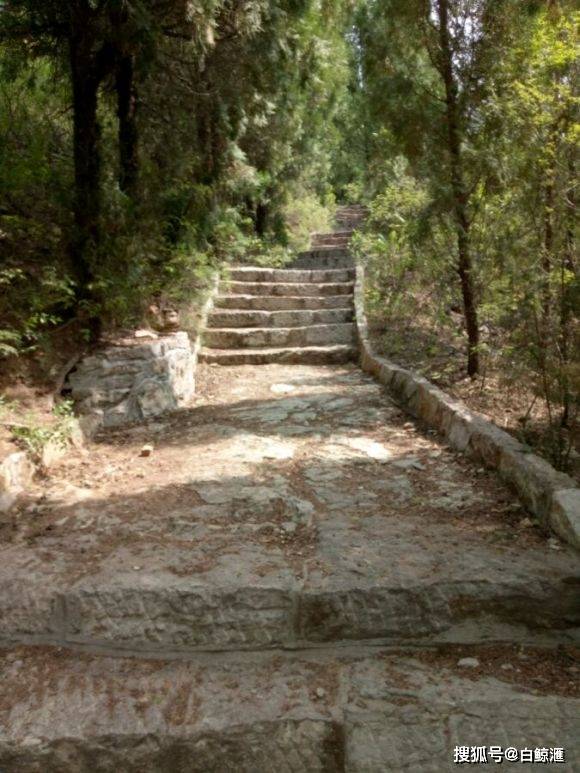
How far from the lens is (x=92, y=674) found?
2.29 metres

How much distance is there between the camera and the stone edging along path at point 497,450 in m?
2.82

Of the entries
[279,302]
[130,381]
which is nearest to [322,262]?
[279,302]

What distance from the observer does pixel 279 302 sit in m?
9.30

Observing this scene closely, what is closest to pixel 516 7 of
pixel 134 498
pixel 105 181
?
pixel 105 181

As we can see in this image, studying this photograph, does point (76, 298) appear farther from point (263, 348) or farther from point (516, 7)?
point (516, 7)

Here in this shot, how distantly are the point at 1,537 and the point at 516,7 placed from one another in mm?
5584

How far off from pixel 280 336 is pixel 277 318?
430 millimetres

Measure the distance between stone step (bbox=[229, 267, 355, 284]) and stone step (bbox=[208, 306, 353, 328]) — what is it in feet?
3.95

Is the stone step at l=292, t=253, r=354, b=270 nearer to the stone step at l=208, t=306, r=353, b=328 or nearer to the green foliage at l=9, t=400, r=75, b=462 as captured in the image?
the stone step at l=208, t=306, r=353, b=328

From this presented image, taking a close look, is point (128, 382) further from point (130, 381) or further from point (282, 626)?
point (282, 626)

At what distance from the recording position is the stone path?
2006 millimetres

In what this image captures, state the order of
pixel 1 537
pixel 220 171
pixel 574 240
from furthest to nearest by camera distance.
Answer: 1. pixel 220 171
2. pixel 574 240
3. pixel 1 537

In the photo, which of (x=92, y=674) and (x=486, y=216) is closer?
(x=92, y=674)

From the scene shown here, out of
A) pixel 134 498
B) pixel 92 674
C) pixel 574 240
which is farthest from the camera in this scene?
pixel 574 240
